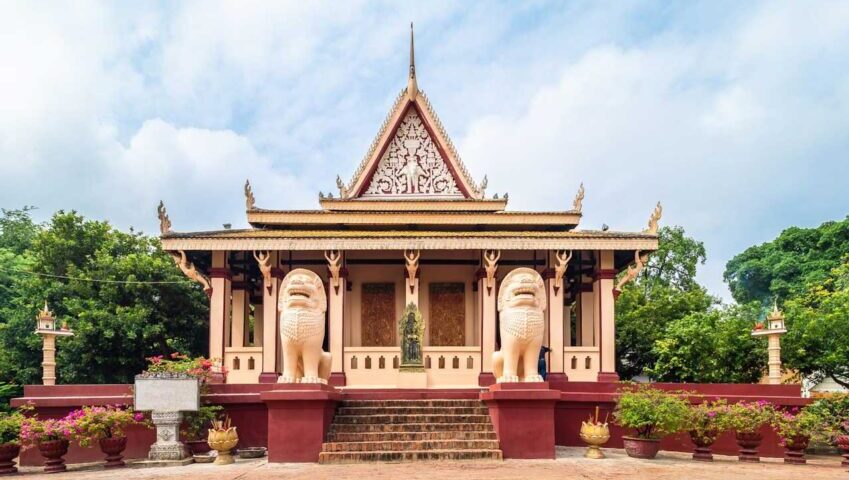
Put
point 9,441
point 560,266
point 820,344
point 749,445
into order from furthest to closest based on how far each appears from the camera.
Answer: point 820,344
point 560,266
point 749,445
point 9,441

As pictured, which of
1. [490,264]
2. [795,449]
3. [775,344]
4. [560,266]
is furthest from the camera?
[560,266]

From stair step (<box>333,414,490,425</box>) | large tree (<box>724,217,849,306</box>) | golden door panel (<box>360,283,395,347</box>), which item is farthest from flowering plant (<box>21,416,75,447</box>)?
large tree (<box>724,217,849,306</box>)

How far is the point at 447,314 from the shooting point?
17031 mm

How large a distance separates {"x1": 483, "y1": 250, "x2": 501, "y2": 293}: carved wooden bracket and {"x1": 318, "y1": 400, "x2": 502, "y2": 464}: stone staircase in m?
3.25

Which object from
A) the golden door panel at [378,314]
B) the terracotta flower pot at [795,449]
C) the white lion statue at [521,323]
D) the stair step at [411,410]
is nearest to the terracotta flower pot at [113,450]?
the stair step at [411,410]

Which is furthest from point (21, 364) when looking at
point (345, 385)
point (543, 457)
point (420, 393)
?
point (543, 457)

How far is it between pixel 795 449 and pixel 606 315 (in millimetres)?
4459

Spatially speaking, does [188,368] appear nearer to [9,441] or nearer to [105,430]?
[105,430]

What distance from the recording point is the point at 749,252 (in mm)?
35438

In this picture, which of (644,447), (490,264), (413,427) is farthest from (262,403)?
(644,447)

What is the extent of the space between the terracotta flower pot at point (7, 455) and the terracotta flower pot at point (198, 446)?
8.08 feet

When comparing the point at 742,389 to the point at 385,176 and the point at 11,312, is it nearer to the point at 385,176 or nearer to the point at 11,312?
the point at 385,176

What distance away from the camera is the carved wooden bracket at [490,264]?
1484 cm

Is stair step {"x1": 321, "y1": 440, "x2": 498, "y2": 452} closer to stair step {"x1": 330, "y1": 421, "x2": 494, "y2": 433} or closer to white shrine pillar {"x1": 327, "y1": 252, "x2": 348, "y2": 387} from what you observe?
stair step {"x1": 330, "y1": 421, "x2": 494, "y2": 433}
